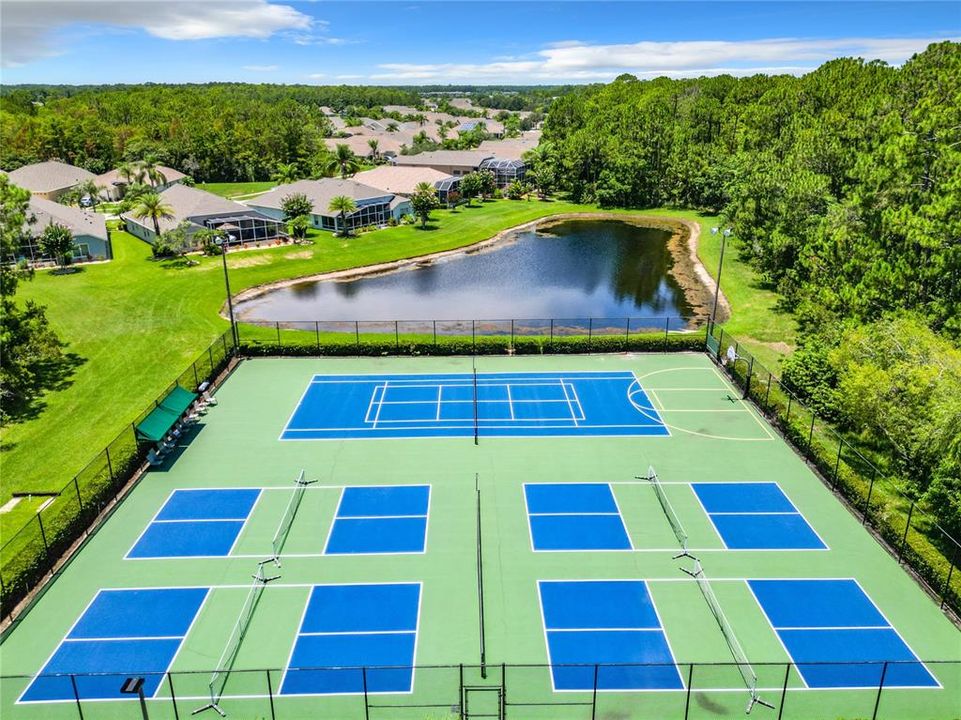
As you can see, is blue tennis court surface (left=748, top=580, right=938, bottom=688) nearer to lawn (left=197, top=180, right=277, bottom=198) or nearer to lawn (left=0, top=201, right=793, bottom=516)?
lawn (left=0, top=201, right=793, bottom=516)

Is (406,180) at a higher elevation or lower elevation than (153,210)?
higher

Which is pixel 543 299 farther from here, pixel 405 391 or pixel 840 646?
pixel 840 646

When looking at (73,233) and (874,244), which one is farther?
(73,233)

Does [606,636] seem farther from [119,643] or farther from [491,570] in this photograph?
[119,643]

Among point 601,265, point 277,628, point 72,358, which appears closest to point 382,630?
point 277,628

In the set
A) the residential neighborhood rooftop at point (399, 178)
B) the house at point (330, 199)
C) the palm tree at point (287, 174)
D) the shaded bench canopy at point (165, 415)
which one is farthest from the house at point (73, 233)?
the palm tree at point (287, 174)

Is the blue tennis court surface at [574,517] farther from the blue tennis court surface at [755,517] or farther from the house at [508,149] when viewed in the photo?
the house at [508,149]

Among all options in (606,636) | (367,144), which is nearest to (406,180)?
(367,144)

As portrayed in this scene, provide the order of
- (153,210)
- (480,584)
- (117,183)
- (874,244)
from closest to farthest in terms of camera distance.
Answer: (480,584) < (874,244) < (153,210) < (117,183)
